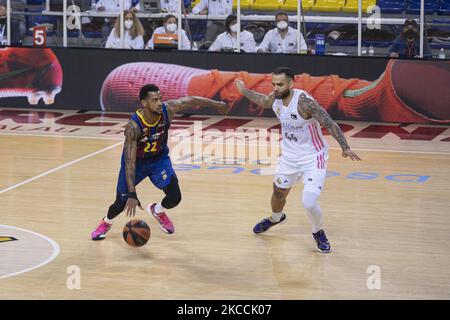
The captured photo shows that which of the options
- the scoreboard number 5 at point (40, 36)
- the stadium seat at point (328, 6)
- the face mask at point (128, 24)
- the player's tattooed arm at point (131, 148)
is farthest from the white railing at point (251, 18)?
the player's tattooed arm at point (131, 148)

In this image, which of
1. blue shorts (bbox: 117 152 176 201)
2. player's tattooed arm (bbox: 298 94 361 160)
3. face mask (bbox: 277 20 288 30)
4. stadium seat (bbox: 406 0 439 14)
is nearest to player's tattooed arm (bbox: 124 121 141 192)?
blue shorts (bbox: 117 152 176 201)

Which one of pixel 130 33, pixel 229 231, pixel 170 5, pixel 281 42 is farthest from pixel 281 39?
pixel 229 231

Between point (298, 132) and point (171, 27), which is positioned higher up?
point (171, 27)

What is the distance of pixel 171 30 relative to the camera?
19578 mm

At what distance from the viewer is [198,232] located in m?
11.5

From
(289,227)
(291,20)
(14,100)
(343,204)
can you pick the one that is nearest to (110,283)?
(289,227)

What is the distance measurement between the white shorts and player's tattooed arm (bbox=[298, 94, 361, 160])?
1.60 ft

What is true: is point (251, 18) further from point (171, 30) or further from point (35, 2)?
Result: point (35, 2)

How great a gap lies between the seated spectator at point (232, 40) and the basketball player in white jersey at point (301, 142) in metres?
8.72

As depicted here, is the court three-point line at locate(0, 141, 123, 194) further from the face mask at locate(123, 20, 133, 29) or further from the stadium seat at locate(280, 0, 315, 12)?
the stadium seat at locate(280, 0, 315, 12)

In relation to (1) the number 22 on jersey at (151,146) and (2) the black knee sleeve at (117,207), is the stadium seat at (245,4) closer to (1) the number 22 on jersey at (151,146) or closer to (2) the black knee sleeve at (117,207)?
(1) the number 22 on jersey at (151,146)

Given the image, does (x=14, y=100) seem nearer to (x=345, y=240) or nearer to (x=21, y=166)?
(x=21, y=166)

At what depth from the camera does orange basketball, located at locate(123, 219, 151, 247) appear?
10.2 m

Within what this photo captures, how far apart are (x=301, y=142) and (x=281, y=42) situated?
29.3ft
